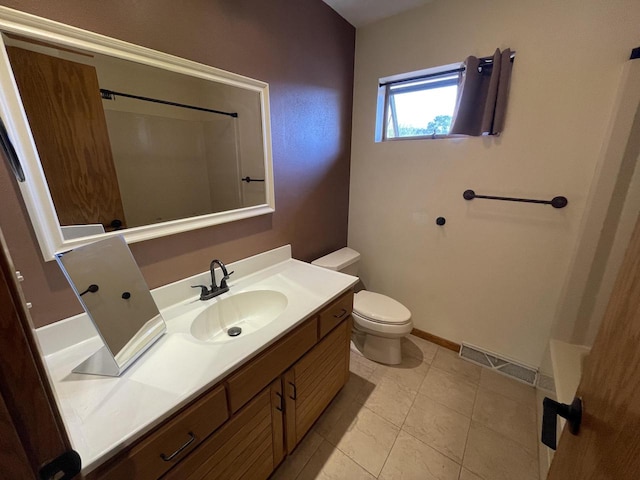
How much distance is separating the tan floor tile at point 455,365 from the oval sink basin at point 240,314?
136 centimetres

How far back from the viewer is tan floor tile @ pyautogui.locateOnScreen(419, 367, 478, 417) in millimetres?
1605

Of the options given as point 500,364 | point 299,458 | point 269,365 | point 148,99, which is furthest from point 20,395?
point 500,364

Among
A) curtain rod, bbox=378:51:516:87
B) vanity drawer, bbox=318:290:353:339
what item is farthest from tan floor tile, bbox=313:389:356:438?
curtain rod, bbox=378:51:516:87

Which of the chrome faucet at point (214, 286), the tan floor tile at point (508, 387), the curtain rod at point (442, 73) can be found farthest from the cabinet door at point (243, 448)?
the curtain rod at point (442, 73)

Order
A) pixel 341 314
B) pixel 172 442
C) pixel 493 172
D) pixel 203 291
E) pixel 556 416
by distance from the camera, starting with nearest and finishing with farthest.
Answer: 1. pixel 556 416
2. pixel 172 442
3. pixel 203 291
4. pixel 341 314
5. pixel 493 172

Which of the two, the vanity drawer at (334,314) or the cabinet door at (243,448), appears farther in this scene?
the vanity drawer at (334,314)

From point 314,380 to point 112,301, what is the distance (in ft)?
3.02

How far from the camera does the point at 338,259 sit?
6.68 feet

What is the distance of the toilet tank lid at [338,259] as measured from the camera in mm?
1912

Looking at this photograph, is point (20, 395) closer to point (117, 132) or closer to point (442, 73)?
point (117, 132)

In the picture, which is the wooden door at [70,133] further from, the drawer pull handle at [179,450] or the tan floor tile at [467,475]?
the tan floor tile at [467,475]

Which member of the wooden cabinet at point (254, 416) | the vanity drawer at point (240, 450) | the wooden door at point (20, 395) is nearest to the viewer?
the wooden door at point (20, 395)

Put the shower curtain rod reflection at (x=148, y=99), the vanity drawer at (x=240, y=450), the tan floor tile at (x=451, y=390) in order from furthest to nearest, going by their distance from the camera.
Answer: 1. the tan floor tile at (x=451, y=390)
2. the shower curtain rod reflection at (x=148, y=99)
3. the vanity drawer at (x=240, y=450)

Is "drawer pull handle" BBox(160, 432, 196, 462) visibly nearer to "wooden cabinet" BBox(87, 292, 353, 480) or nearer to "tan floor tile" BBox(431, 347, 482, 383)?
"wooden cabinet" BBox(87, 292, 353, 480)
